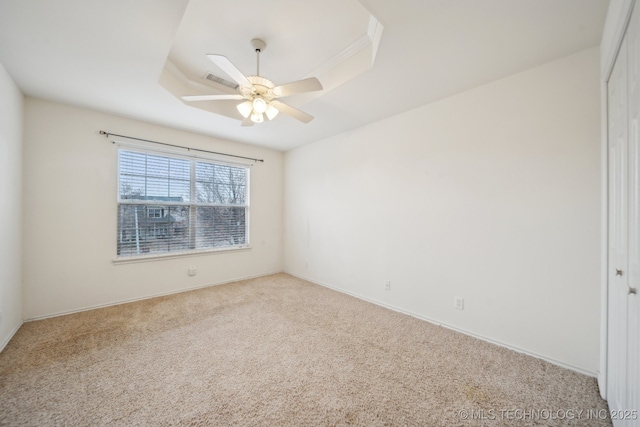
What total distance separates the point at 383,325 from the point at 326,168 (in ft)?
8.13

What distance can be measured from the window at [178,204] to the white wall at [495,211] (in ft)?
6.97

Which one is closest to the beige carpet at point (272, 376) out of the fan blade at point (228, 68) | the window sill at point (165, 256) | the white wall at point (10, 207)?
the white wall at point (10, 207)

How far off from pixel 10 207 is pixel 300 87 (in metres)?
2.99

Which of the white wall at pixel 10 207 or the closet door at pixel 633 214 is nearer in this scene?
the closet door at pixel 633 214

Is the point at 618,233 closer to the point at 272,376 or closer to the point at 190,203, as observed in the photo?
the point at 272,376

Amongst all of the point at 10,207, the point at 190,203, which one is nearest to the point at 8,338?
the point at 10,207

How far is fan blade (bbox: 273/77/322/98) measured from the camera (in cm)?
176

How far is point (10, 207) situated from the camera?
2328mm

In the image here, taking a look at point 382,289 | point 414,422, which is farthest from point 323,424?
point 382,289

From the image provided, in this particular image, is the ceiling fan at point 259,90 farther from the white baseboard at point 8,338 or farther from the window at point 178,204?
the white baseboard at point 8,338

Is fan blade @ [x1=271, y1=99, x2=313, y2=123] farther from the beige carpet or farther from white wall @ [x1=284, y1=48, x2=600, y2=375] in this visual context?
the beige carpet

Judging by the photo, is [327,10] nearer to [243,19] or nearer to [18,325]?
[243,19]

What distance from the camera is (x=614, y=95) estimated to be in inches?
58.5

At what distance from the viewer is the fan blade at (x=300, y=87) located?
1.76m
